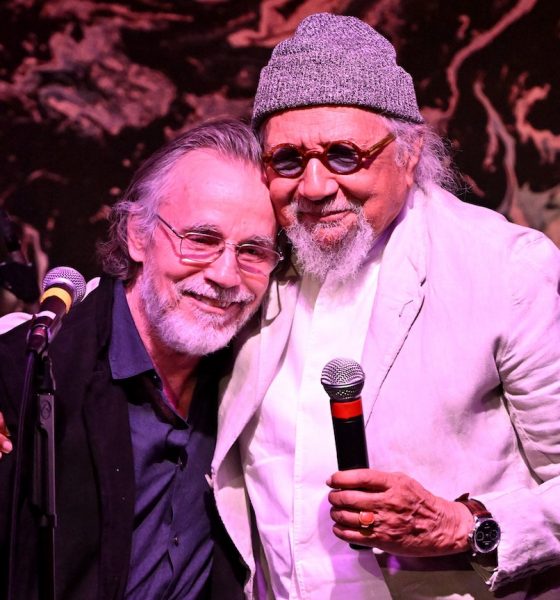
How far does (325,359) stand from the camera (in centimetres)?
235

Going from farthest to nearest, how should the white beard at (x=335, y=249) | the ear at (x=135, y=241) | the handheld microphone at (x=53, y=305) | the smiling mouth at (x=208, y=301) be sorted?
the ear at (x=135, y=241) → the smiling mouth at (x=208, y=301) → the white beard at (x=335, y=249) → the handheld microphone at (x=53, y=305)

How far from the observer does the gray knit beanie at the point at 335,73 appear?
224cm

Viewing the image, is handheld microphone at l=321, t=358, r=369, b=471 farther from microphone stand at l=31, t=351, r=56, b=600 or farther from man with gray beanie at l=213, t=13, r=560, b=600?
microphone stand at l=31, t=351, r=56, b=600

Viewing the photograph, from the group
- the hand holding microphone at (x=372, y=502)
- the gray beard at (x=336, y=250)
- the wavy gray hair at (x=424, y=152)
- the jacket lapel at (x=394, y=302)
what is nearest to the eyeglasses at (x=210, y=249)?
the gray beard at (x=336, y=250)

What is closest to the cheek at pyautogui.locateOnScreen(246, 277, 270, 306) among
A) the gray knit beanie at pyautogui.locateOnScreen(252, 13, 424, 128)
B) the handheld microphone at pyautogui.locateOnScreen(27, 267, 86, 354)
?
the gray knit beanie at pyautogui.locateOnScreen(252, 13, 424, 128)

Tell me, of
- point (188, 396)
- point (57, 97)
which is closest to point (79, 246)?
point (57, 97)

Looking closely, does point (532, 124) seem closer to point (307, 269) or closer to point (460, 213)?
point (460, 213)

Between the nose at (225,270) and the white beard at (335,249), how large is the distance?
0.16m

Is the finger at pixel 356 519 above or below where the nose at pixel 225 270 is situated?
below

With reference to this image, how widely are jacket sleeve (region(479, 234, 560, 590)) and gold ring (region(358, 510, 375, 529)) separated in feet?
1.17

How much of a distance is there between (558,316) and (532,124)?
1182mm

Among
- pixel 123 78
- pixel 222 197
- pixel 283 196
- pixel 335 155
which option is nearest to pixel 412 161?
pixel 335 155

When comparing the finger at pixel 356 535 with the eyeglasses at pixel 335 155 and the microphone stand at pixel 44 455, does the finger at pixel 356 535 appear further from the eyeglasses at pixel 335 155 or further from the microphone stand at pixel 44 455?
the eyeglasses at pixel 335 155

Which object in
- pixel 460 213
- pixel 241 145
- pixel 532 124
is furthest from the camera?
pixel 532 124
